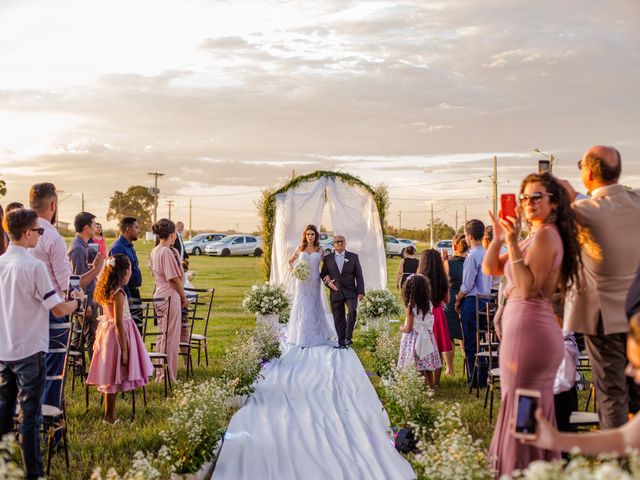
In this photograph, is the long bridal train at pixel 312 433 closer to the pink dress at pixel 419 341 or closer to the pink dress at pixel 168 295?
the pink dress at pixel 419 341

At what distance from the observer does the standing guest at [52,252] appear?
7.14 meters

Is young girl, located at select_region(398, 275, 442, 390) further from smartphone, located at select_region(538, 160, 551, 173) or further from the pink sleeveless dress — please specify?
the pink sleeveless dress

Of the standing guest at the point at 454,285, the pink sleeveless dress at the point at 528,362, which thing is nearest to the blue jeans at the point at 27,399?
the pink sleeveless dress at the point at 528,362

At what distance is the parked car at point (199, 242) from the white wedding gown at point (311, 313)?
1487 inches

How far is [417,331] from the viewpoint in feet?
31.1

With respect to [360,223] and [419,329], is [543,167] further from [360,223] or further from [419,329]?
[360,223]

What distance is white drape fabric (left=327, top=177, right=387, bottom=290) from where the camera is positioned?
1834 centimetres

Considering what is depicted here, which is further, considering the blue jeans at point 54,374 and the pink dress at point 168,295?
the pink dress at point 168,295

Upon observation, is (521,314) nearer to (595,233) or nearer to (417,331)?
(595,233)

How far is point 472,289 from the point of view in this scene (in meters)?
10.3

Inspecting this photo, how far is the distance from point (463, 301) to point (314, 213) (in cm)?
827

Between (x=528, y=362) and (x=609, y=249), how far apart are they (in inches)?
48.6

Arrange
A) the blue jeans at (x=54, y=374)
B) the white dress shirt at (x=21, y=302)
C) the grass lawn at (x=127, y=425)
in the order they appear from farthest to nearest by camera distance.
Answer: the blue jeans at (x=54, y=374)
the grass lawn at (x=127, y=425)
the white dress shirt at (x=21, y=302)

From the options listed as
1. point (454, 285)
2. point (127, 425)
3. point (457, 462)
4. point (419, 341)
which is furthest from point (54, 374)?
point (454, 285)
